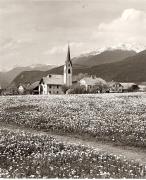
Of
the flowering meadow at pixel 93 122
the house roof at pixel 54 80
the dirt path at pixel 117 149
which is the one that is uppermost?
the house roof at pixel 54 80

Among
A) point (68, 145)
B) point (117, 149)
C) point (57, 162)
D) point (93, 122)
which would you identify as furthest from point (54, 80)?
point (57, 162)

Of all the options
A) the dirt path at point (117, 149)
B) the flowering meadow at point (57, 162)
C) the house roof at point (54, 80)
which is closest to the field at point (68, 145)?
the flowering meadow at point (57, 162)

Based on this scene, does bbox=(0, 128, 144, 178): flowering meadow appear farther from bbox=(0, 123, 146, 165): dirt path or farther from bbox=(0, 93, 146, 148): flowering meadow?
bbox=(0, 93, 146, 148): flowering meadow

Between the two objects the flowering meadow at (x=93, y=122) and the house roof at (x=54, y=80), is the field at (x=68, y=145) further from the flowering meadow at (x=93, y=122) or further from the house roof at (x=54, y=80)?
the house roof at (x=54, y=80)

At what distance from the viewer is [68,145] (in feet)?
65.2

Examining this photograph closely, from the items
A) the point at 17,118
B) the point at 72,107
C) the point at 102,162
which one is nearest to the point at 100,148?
the point at 102,162

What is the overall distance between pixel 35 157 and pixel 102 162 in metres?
2.67

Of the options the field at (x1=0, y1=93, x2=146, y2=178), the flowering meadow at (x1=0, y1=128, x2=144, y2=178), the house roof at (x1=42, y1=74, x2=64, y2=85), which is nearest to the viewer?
the flowering meadow at (x1=0, y1=128, x2=144, y2=178)

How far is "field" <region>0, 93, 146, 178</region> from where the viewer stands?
49.4 ft

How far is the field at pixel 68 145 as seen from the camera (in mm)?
15062

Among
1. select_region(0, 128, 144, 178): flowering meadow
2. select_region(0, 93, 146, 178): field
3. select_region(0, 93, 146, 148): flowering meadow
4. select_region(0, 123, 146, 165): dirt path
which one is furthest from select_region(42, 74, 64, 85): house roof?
select_region(0, 128, 144, 178): flowering meadow

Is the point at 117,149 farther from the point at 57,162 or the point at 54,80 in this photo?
the point at 54,80

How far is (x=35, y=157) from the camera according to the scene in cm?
1714

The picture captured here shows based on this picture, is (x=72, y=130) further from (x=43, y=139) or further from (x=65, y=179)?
(x=65, y=179)
